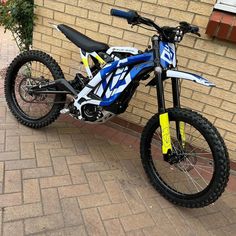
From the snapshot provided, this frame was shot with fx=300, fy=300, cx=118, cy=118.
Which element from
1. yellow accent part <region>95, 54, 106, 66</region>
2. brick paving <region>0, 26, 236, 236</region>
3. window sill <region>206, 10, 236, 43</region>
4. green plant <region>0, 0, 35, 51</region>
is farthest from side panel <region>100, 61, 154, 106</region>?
green plant <region>0, 0, 35, 51</region>

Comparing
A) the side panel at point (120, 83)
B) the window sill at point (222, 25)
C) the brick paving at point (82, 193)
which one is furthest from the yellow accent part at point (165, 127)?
the window sill at point (222, 25)

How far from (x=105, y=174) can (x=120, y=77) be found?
0.92m

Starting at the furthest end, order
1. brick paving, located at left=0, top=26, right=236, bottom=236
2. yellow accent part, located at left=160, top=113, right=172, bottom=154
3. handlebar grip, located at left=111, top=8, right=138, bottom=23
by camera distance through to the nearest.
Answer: yellow accent part, located at left=160, top=113, right=172, bottom=154 < handlebar grip, located at left=111, top=8, right=138, bottom=23 < brick paving, located at left=0, top=26, right=236, bottom=236

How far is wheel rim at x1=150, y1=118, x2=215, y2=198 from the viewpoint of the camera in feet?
8.55

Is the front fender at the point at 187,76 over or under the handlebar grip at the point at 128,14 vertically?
under

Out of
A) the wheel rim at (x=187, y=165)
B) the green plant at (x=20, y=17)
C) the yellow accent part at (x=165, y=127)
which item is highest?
the green plant at (x=20, y=17)

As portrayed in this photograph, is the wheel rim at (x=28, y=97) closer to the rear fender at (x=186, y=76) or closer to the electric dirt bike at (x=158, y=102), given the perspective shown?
the electric dirt bike at (x=158, y=102)

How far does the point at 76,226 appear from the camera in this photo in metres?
2.24

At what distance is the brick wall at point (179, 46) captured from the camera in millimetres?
2928

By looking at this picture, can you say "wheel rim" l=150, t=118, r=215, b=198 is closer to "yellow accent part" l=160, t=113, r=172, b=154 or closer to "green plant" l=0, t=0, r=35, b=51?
"yellow accent part" l=160, t=113, r=172, b=154

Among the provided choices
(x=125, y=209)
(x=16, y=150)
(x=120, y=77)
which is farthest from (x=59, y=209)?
(x=120, y=77)

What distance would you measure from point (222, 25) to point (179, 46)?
1.58 feet

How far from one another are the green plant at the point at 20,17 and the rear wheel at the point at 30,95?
0.67 m

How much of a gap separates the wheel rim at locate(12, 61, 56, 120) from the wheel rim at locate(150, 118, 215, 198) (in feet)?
4.18
